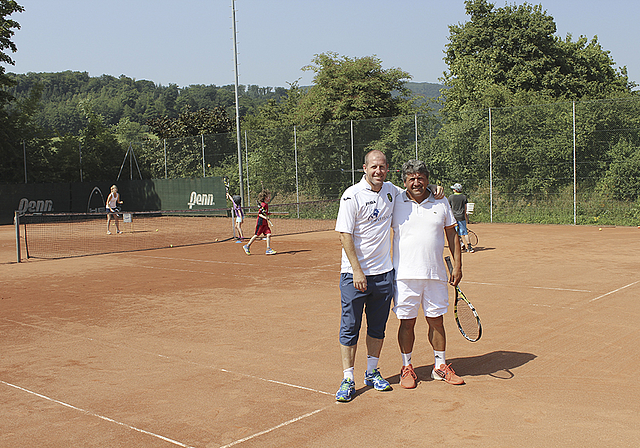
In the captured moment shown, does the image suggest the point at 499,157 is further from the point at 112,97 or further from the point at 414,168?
the point at 112,97

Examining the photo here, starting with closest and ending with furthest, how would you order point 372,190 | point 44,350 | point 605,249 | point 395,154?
point 372,190 < point 44,350 < point 605,249 < point 395,154

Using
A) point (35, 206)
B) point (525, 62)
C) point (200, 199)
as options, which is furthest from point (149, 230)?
point (525, 62)

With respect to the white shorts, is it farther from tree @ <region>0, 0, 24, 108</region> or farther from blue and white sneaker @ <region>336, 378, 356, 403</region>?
tree @ <region>0, 0, 24, 108</region>

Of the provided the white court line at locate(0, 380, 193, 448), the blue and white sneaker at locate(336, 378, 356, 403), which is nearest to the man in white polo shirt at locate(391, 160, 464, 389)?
the blue and white sneaker at locate(336, 378, 356, 403)

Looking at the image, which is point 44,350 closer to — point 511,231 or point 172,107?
point 511,231

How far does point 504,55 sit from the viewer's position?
3183 cm

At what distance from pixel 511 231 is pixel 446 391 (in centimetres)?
1499

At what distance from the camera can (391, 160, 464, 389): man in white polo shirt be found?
5.03 metres

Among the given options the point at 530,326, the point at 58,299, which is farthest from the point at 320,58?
the point at 530,326

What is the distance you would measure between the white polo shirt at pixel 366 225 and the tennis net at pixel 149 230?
11645 mm

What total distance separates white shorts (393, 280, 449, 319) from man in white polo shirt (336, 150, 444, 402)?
112 mm

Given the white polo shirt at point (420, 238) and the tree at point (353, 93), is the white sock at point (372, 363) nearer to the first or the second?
the white polo shirt at point (420, 238)

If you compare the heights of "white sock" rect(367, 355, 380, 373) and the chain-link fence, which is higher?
the chain-link fence

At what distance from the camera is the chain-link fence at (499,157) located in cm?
2003
